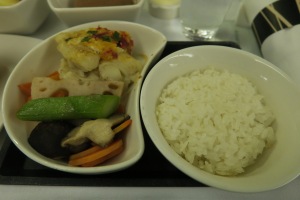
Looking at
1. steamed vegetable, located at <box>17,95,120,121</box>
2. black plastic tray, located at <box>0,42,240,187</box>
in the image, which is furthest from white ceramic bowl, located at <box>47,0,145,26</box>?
black plastic tray, located at <box>0,42,240,187</box>

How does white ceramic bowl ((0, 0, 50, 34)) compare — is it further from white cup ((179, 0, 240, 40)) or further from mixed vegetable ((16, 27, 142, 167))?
white cup ((179, 0, 240, 40))

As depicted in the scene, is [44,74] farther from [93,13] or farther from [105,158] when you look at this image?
[105,158]

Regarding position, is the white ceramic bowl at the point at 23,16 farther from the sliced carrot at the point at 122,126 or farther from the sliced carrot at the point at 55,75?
the sliced carrot at the point at 122,126

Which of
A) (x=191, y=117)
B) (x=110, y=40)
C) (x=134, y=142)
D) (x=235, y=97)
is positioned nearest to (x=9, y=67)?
(x=110, y=40)

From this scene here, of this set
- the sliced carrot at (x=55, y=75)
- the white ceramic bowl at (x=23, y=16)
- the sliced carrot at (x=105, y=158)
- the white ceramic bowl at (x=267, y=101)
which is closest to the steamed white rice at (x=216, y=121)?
the white ceramic bowl at (x=267, y=101)

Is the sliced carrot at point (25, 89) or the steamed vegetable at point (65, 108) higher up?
the steamed vegetable at point (65, 108)

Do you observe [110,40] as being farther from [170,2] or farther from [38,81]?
[170,2]
